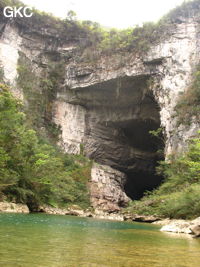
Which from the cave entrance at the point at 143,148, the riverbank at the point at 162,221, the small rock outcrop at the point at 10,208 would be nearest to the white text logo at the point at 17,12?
the cave entrance at the point at 143,148

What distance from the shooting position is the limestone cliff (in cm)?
2539

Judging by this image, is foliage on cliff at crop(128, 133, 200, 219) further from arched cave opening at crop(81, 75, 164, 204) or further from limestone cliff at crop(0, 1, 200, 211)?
arched cave opening at crop(81, 75, 164, 204)

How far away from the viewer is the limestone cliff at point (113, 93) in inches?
1000

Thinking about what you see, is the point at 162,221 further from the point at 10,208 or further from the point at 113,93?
the point at 113,93

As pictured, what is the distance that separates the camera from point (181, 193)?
12594mm

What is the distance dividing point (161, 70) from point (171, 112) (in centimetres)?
407

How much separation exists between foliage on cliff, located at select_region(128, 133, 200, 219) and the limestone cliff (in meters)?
5.30

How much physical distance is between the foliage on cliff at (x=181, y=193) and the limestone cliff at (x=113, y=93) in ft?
17.4

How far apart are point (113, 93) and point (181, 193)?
17342 millimetres

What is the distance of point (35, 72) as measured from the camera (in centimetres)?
3006

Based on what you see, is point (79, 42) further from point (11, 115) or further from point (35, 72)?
point (11, 115)

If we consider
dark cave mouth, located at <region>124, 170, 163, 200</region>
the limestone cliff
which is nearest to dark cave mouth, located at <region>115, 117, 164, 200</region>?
dark cave mouth, located at <region>124, 170, 163, 200</region>

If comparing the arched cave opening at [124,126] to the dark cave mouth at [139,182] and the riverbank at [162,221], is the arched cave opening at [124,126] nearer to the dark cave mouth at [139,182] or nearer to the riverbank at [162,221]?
the dark cave mouth at [139,182]

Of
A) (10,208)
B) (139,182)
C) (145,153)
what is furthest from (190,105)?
(10,208)
